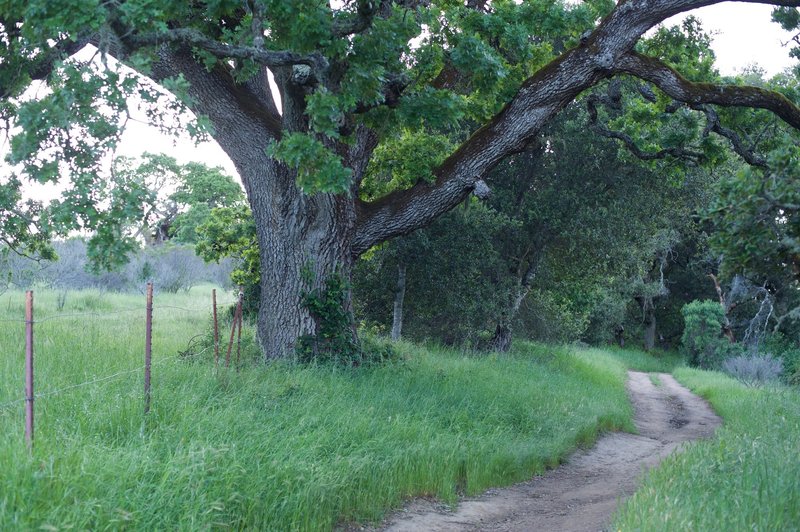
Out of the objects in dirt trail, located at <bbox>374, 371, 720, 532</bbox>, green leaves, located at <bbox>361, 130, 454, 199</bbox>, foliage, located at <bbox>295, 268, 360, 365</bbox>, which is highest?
green leaves, located at <bbox>361, 130, 454, 199</bbox>

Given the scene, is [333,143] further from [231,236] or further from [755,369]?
[755,369]

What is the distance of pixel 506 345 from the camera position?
21.5m

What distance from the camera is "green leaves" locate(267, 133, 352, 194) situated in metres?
9.93

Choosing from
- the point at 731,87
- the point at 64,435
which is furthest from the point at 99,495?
the point at 731,87

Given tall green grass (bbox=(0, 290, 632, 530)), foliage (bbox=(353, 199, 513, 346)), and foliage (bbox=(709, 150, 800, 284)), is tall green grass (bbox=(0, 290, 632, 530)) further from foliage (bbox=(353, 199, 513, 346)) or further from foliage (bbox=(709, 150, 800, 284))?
foliage (bbox=(353, 199, 513, 346))

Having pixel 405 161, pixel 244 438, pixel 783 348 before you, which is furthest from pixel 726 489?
pixel 783 348

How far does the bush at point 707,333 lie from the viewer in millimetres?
37138

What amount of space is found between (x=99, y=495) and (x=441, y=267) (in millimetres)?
13552

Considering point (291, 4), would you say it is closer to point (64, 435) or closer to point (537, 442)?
point (64, 435)

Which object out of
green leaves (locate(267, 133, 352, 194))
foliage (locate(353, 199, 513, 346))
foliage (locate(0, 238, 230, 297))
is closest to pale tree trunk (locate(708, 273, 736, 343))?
foliage (locate(353, 199, 513, 346))

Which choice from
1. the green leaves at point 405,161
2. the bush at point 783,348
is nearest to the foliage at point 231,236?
the green leaves at point 405,161

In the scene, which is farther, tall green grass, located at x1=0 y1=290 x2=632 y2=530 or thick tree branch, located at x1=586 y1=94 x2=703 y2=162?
thick tree branch, located at x1=586 y1=94 x2=703 y2=162

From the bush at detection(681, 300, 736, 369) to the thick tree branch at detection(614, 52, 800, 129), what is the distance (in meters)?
26.0

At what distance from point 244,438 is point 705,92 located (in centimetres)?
947
